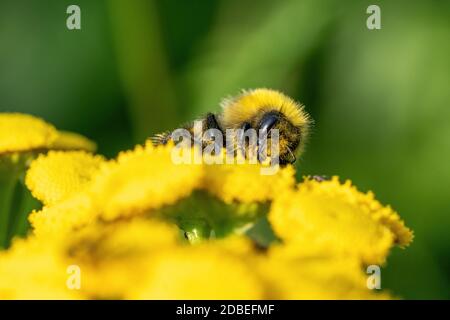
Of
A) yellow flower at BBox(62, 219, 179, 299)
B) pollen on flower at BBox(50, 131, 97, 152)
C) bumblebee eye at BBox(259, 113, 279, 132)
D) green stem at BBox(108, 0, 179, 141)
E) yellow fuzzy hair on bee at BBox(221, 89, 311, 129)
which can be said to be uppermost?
green stem at BBox(108, 0, 179, 141)

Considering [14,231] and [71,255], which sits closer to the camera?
[71,255]

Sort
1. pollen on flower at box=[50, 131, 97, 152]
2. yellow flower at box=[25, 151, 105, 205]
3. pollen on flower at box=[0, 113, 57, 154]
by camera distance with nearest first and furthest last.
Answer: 1. yellow flower at box=[25, 151, 105, 205]
2. pollen on flower at box=[0, 113, 57, 154]
3. pollen on flower at box=[50, 131, 97, 152]

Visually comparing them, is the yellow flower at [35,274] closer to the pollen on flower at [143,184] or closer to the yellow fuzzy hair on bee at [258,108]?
the pollen on flower at [143,184]

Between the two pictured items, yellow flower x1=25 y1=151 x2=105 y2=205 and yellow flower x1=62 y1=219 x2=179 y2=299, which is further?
yellow flower x1=25 y1=151 x2=105 y2=205

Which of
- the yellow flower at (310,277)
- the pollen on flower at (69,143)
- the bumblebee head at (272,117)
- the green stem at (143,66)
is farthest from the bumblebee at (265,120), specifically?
the green stem at (143,66)

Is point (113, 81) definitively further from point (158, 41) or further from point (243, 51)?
point (243, 51)

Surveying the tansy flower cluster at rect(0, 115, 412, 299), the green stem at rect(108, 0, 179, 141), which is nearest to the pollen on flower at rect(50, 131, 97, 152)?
the tansy flower cluster at rect(0, 115, 412, 299)

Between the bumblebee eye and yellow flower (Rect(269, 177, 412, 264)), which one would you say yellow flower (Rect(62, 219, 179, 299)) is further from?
the bumblebee eye
